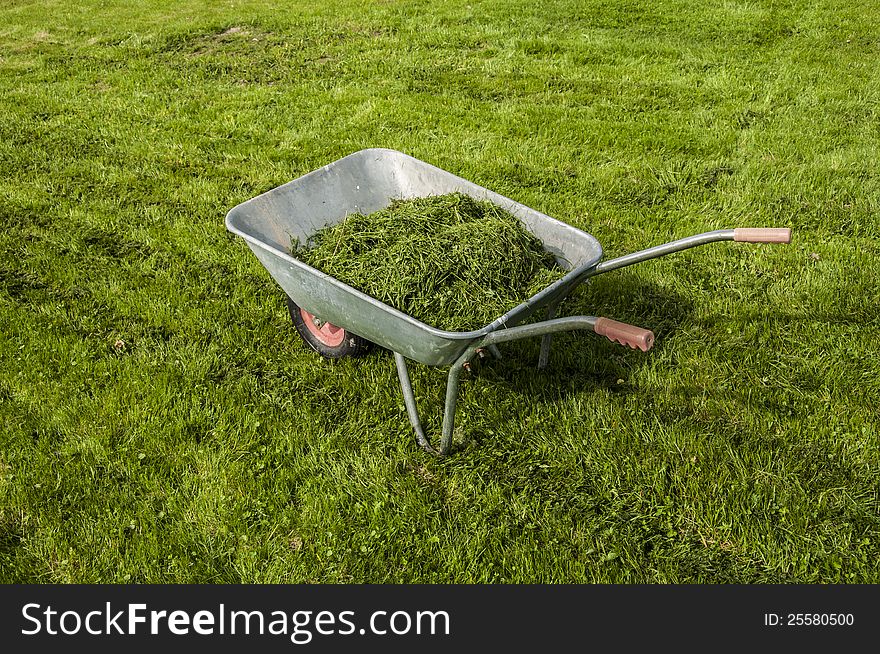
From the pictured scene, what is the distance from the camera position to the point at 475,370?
3.68 meters

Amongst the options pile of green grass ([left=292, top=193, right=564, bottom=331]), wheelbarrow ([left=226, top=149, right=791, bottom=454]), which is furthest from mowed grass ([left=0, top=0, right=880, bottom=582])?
pile of green grass ([left=292, top=193, right=564, bottom=331])

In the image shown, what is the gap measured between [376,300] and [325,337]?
1.07 m

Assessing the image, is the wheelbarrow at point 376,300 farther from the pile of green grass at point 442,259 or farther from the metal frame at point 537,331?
the pile of green grass at point 442,259

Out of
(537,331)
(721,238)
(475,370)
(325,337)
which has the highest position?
(721,238)

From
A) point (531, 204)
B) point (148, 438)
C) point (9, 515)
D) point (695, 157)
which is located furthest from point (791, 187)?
point (9, 515)

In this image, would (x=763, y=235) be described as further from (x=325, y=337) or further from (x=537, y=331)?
(x=325, y=337)

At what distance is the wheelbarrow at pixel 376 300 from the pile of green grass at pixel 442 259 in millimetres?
136

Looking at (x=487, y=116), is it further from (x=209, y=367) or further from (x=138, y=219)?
(x=209, y=367)

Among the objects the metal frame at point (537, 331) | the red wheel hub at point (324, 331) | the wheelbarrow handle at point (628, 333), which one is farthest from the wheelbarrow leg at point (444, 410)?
the wheelbarrow handle at point (628, 333)

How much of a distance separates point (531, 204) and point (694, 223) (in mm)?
1077

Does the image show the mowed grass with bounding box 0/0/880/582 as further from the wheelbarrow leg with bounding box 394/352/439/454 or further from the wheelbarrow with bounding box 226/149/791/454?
the wheelbarrow with bounding box 226/149/791/454

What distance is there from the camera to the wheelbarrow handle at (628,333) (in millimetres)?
2146

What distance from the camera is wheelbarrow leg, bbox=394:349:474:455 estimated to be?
2.85m

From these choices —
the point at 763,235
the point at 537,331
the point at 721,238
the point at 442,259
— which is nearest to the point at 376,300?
the point at 442,259
